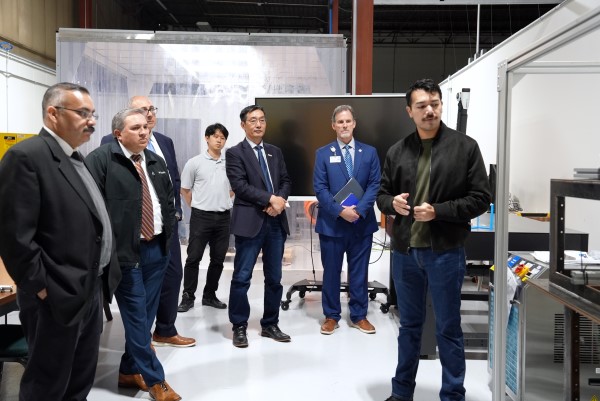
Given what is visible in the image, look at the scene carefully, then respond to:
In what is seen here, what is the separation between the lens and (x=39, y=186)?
6.12 ft

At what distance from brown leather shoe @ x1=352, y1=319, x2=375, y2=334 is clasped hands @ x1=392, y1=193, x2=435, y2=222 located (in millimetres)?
1740

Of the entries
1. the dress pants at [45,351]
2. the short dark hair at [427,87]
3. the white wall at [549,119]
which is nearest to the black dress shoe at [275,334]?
the dress pants at [45,351]

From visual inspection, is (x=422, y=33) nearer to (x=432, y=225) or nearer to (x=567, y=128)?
(x=567, y=128)

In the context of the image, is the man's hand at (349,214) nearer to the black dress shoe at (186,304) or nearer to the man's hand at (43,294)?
the black dress shoe at (186,304)

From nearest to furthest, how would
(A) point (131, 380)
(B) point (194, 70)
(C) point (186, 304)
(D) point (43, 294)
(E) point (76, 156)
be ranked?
(D) point (43, 294)
(E) point (76, 156)
(A) point (131, 380)
(C) point (186, 304)
(B) point (194, 70)

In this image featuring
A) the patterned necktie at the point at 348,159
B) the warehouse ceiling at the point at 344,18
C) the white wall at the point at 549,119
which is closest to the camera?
the patterned necktie at the point at 348,159

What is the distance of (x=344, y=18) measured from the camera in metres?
13.2

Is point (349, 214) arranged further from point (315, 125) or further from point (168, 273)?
point (315, 125)

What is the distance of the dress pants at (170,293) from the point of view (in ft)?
11.3

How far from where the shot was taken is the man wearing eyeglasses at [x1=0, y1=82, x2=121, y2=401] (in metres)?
1.82

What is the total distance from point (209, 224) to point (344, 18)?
10.1 metres

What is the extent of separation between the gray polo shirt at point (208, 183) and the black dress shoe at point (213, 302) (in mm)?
804

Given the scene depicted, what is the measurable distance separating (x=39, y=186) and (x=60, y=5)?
883 cm

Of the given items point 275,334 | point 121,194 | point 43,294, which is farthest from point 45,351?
point 275,334
